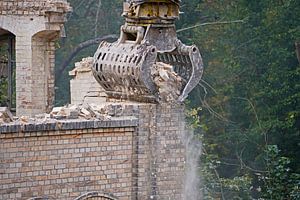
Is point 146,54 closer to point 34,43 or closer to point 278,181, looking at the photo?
point 34,43

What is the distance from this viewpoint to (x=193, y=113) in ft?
77.5

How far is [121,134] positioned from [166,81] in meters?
0.89

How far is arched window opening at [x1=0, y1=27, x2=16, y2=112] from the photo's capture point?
20328 mm

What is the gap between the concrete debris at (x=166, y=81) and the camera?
14.1m

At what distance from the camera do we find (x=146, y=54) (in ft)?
45.8

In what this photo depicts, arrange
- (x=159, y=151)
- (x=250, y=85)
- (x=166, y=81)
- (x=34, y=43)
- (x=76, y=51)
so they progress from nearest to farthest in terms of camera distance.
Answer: (x=166, y=81) → (x=159, y=151) → (x=34, y=43) → (x=250, y=85) → (x=76, y=51)

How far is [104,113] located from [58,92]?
2086cm

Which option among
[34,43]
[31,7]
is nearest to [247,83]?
[34,43]

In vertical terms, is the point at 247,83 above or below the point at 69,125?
above

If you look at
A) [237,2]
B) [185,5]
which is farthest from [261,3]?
[185,5]

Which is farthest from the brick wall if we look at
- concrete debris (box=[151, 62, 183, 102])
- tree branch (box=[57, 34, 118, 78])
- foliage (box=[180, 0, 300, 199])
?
tree branch (box=[57, 34, 118, 78])

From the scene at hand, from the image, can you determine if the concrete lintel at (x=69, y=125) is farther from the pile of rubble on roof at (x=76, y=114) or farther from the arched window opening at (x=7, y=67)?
the arched window opening at (x=7, y=67)

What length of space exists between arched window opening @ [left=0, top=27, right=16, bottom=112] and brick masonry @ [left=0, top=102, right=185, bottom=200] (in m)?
6.42

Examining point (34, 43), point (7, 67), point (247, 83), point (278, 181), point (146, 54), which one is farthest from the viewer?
point (247, 83)
